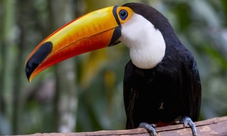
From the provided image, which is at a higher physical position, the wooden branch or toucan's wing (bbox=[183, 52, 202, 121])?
toucan's wing (bbox=[183, 52, 202, 121])

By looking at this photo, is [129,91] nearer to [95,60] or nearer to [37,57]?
[37,57]

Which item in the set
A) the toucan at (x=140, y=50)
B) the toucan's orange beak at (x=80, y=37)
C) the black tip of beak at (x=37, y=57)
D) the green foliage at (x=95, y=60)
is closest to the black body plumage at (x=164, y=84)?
the toucan at (x=140, y=50)

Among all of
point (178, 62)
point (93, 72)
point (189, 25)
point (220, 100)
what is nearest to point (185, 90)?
point (178, 62)

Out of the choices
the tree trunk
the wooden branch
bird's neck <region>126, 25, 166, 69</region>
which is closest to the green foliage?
the tree trunk

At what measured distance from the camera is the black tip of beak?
4.99 feet

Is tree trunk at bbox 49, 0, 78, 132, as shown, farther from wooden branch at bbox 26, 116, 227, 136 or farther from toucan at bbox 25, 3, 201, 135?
wooden branch at bbox 26, 116, 227, 136

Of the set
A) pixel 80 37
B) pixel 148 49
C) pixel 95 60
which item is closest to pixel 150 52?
pixel 148 49

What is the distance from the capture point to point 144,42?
5.17ft

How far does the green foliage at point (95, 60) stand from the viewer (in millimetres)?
2562

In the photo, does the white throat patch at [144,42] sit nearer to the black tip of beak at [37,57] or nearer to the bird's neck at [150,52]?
the bird's neck at [150,52]

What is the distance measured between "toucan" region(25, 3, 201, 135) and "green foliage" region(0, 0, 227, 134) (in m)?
0.71

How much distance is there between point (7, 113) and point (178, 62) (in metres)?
1.64

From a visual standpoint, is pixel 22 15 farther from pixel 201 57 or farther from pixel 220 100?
pixel 220 100

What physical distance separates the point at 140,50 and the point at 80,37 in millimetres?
234
